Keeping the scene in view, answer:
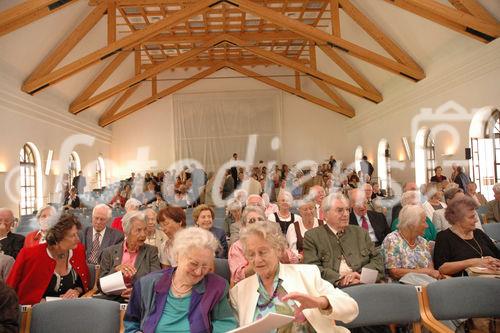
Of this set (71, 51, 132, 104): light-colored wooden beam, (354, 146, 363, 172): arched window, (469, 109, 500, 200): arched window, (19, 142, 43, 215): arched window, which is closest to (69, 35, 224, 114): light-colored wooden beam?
(71, 51, 132, 104): light-colored wooden beam

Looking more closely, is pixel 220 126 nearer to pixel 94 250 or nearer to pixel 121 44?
pixel 121 44

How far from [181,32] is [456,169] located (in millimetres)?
9358

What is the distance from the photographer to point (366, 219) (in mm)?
5309

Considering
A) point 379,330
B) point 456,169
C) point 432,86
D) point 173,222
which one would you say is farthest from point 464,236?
point 432,86

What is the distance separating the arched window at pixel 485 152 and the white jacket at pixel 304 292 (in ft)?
30.9

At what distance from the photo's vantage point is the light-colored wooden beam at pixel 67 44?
1277cm

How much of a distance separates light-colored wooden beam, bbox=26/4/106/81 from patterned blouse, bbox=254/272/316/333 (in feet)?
38.0

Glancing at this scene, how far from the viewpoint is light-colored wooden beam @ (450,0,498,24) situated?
940 cm

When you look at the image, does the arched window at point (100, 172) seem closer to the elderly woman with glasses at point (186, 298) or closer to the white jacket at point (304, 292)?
the elderly woman with glasses at point (186, 298)

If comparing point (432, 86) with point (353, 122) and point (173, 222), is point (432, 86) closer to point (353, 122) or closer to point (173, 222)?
point (353, 122)

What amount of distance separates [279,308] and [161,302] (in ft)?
1.84

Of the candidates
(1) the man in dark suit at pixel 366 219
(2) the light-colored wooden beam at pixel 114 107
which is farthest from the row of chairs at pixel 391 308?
(2) the light-colored wooden beam at pixel 114 107

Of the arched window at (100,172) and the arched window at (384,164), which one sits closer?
the arched window at (384,164)

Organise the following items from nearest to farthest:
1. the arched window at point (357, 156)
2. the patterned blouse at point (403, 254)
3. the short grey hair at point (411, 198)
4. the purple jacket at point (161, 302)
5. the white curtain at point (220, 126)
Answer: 1. the purple jacket at point (161, 302)
2. the patterned blouse at point (403, 254)
3. the short grey hair at point (411, 198)
4. the arched window at point (357, 156)
5. the white curtain at point (220, 126)
